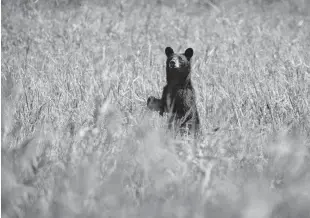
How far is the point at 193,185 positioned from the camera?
86.1 inches

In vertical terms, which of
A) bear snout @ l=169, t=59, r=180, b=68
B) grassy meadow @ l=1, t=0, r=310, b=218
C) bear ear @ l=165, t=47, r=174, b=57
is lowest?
grassy meadow @ l=1, t=0, r=310, b=218

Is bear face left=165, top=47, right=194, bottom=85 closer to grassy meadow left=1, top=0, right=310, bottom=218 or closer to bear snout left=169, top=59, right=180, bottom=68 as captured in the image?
bear snout left=169, top=59, right=180, bottom=68

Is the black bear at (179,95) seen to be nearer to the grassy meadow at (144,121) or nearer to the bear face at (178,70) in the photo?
the bear face at (178,70)

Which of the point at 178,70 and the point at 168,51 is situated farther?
the point at 168,51

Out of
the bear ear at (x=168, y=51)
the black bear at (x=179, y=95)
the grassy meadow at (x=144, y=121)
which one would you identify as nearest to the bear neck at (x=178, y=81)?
the black bear at (x=179, y=95)

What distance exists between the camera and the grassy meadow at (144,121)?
2.04 metres

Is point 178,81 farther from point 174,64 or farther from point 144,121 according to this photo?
point 144,121

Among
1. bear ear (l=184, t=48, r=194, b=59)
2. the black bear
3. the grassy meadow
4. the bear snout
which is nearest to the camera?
the grassy meadow

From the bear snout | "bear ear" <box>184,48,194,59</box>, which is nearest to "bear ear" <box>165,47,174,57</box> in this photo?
"bear ear" <box>184,48,194,59</box>

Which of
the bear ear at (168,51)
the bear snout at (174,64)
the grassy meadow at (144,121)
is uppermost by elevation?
the bear ear at (168,51)

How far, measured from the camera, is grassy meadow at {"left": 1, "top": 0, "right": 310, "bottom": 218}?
204 cm

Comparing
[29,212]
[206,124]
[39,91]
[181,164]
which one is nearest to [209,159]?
[181,164]

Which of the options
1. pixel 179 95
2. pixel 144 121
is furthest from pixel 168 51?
pixel 144 121

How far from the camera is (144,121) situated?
7.80ft
